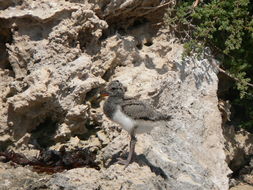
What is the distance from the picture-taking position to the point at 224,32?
29.6 feet

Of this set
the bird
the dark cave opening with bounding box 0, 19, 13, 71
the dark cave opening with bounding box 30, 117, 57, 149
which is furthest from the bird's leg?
the dark cave opening with bounding box 0, 19, 13, 71

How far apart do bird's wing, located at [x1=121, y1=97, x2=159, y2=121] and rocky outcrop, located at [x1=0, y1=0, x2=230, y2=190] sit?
1.77 feet

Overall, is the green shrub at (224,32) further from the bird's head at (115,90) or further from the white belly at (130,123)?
the white belly at (130,123)

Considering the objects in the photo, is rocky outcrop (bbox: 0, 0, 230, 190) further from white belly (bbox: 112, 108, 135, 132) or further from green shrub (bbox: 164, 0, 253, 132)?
white belly (bbox: 112, 108, 135, 132)

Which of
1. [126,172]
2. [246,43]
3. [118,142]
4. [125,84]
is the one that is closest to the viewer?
[126,172]

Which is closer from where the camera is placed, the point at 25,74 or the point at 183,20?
the point at 25,74

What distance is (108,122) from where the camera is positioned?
301 inches

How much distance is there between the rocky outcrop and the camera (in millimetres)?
7074

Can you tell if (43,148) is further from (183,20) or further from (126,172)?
(183,20)

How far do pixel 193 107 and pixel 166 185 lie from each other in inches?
76.2

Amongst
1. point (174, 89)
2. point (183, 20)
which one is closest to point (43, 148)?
point (174, 89)

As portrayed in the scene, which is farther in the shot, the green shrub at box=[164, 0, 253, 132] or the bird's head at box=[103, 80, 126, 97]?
the green shrub at box=[164, 0, 253, 132]

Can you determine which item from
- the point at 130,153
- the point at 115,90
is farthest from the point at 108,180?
the point at 115,90

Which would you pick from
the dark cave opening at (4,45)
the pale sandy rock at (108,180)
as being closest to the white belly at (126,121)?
the pale sandy rock at (108,180)
